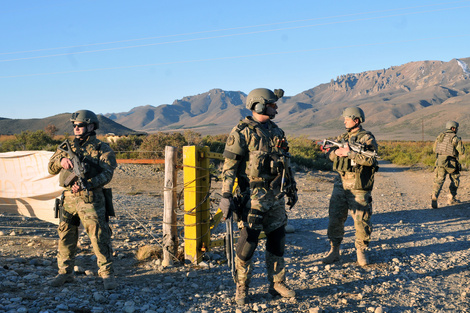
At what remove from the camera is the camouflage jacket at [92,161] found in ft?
15.7

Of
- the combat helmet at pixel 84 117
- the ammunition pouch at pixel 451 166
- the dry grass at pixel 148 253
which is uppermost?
the combat helmet at pixel 84 117

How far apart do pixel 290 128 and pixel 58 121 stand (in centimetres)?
11510

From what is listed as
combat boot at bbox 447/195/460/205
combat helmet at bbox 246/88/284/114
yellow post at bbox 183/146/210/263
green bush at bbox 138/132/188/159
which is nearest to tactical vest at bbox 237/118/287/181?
combat helmet at bbox 246/88/284/114

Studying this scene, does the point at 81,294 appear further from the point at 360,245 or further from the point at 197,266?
the point at 360,245

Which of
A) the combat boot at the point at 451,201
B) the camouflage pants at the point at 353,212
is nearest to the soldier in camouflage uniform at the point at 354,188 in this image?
the camouflage pants at the point at 353,212

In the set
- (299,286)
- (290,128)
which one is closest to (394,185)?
(299,286)

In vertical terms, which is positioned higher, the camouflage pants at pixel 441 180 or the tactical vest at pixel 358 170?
the tactical vest at pixel 358 170

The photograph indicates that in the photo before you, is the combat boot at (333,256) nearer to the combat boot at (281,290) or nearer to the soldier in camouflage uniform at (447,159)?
the combat boot at (281,290)

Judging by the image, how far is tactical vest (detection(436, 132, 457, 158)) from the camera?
1049cm

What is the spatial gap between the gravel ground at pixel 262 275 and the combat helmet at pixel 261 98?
7.06 feet

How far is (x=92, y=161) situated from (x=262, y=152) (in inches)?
82.3

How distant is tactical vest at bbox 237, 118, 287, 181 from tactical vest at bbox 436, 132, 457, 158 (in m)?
7.90

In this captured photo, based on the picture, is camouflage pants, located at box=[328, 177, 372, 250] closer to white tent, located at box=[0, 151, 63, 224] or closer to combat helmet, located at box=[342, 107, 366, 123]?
combat helmet, located at box=[342, 107, 366, 123]

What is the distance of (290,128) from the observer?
191 m
